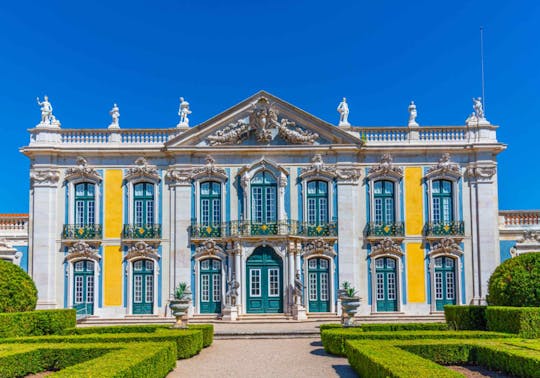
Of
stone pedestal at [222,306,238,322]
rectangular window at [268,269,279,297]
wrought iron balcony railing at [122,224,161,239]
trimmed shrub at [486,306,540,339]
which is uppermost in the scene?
wrought iron balcony railing at [122,224,161,239]

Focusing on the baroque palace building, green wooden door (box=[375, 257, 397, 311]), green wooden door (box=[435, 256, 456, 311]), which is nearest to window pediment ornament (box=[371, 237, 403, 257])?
the baroque palace building

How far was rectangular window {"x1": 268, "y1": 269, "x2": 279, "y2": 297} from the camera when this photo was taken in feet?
82.5

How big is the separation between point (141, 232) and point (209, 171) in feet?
11.9

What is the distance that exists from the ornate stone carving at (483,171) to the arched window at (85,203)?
49.6 ft

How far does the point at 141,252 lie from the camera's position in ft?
83.8

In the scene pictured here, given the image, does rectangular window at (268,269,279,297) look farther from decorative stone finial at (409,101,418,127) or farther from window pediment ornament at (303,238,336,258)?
decorative stone finial at (409,101,418,127)

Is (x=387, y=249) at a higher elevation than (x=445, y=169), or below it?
below

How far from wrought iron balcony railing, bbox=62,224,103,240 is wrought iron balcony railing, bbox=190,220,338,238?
373 cm

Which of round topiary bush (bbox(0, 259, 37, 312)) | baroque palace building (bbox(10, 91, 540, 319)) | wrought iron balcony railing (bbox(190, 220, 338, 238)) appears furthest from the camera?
baroque palace building (bbox(10, 91, 540, 319))

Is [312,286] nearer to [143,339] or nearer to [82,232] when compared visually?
[82,232]

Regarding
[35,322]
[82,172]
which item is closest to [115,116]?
[82,172]

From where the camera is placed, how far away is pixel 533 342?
539 inches

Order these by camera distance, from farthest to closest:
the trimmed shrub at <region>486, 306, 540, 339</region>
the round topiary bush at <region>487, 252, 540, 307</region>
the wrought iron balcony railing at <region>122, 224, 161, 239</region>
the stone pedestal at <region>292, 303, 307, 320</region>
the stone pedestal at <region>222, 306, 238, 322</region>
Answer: the wrought iron balcony railing at <region>122, 224, 161, 239</region> < the stone pedestal at <region>222, 306, 238, 322</region> < the stone pedestal at <region>292, 303, 307, 320</region> < the round topiary bush at <region>487, 252, 540, 307</region> < the trimmed shrub at <region>486, 306, 540, 339</region>

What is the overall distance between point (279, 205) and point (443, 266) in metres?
6.91
